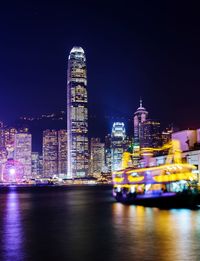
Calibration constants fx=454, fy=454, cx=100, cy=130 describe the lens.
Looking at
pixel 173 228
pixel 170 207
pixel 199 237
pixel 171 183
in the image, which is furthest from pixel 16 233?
pixel 171 183

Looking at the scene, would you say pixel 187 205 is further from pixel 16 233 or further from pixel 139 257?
pixel 139 257

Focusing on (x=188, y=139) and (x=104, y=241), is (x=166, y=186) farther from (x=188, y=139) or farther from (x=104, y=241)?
(x=104, y=241)

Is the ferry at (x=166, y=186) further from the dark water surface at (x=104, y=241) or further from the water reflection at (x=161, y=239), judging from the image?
the dark water surface at (x=104, y=241)

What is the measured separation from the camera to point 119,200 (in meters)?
66.9

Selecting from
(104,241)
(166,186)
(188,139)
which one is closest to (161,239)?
(104,241)

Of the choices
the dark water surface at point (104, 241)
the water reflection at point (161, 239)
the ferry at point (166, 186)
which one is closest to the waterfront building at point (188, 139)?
the ferry at point (166, 186)

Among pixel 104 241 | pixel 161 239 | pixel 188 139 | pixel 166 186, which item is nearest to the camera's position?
pixel 161 239

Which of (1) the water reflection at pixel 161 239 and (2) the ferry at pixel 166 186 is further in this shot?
(2) the ferry at pixel 166 186

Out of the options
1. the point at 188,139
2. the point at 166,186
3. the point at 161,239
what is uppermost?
the point at 188,139

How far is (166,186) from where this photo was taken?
5403cm

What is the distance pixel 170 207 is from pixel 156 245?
28501mm

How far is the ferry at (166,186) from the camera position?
49.9m

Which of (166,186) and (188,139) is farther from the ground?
(188,139)

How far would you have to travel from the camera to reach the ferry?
49.9m
